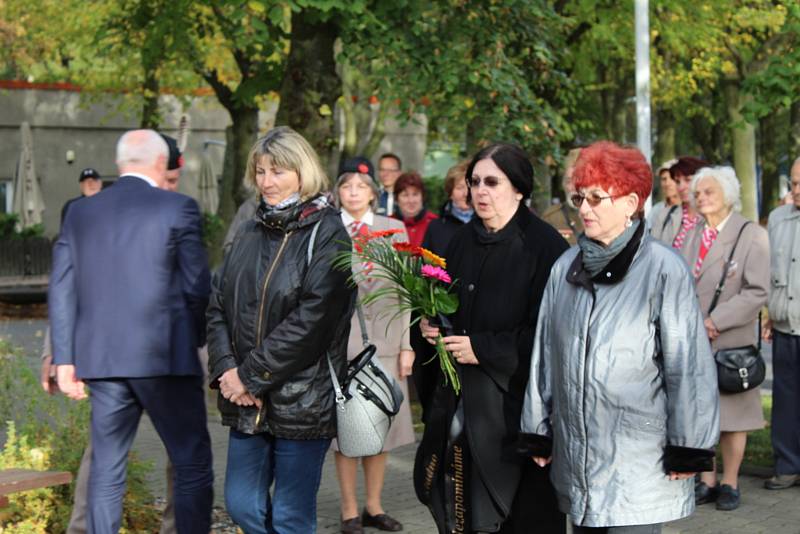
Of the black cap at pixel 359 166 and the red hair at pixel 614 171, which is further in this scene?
the black cap at pixel 359 166

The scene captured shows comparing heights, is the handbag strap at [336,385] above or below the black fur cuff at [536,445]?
above

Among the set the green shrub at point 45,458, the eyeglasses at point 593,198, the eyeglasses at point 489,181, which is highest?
the eyeglasses at point 489,181

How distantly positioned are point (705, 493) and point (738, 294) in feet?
4.05

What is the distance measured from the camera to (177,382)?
18.6 ft

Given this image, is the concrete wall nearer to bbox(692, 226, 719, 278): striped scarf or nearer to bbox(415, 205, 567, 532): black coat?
bbox(692, 226, 719, 278): striped scarf

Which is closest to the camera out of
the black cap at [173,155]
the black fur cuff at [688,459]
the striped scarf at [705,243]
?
the black fur cuff at [688,459]

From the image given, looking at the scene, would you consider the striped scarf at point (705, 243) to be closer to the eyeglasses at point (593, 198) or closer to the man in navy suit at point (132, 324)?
the eyeglasses at point (593, 198)

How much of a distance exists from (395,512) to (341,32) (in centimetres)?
616

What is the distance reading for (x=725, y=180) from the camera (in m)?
7.77

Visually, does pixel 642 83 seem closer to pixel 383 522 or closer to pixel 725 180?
pixel 725 180

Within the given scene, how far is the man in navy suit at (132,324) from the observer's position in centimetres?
554

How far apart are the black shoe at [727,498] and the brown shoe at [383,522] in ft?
6.46

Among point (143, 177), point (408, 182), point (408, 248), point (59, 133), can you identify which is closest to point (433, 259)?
point (408, 248)

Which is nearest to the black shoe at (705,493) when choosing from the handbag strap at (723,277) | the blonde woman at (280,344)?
the handbag strap at (723,277)
